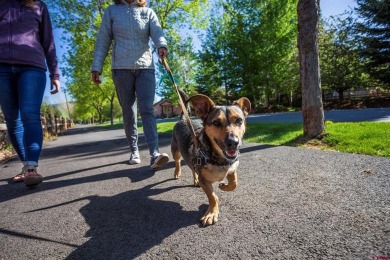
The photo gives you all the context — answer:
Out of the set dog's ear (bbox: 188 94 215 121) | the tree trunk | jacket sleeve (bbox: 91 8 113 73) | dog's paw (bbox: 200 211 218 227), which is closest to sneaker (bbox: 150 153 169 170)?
dog's ear (bbox: 188 94 215 121)

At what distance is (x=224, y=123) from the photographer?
2701 millimetres

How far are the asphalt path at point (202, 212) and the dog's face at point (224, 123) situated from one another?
61 centimetres

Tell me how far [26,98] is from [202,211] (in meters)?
2.73

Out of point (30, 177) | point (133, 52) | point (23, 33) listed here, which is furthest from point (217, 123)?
point (23, 33)

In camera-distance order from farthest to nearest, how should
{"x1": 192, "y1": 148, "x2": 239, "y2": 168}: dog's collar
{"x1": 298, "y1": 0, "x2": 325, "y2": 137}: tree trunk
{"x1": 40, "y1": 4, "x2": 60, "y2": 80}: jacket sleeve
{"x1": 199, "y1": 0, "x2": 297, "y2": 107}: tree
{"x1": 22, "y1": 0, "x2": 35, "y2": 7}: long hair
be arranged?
{"x1": 199, "y1": 0, "x2": 297, "y2": 107}: tree
{"x1": 298, "y1": 0, "x2": 325, "y2": 137}: tree trunk
{"x1": 40, "y1": 4, "x2": 60, "y2": 80}: jacket sleeve
{"x1": 22, "y1": 0, "x2": 35, "y2": 7}: long hair
{"x1": 192, "y1": 148, "x2": 239, "y2": 168}: dog's collar

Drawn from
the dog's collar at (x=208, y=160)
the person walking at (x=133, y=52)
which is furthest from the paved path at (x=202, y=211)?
the person walking at (x=133, y=52)

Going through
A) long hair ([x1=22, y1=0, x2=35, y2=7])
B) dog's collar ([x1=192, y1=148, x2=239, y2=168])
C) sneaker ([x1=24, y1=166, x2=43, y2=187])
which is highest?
long hair ([x1=22, y1=0, x2=35, y2=7])

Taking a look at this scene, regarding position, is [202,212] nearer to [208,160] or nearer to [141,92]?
[208,160]

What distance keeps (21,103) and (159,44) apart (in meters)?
2.07

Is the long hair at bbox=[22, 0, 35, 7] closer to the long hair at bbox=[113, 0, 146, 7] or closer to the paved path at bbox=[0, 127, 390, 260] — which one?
the long hair at bbox=[113, 0, 146, 7]

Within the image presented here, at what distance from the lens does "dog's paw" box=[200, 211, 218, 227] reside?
217 centimetres

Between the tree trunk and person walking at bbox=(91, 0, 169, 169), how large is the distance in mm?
3413

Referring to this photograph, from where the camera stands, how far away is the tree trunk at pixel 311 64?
18.6 feet

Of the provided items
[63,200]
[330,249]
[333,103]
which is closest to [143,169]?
[63,200]
